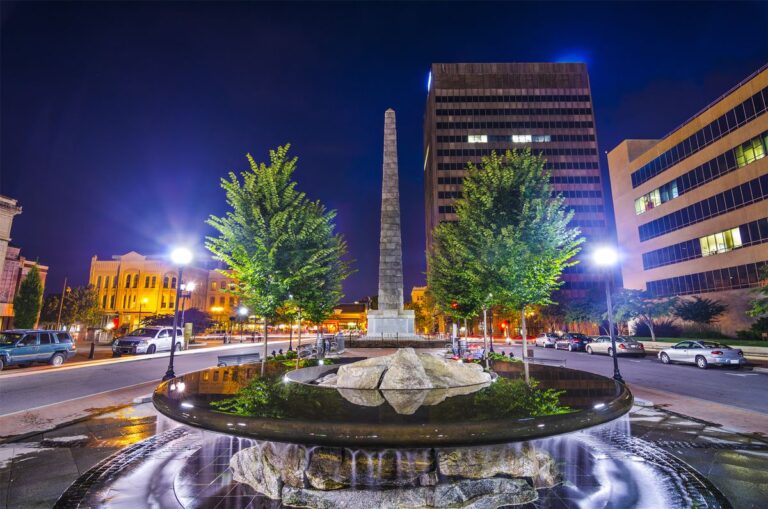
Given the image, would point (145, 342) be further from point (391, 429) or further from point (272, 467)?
point (391, 429)

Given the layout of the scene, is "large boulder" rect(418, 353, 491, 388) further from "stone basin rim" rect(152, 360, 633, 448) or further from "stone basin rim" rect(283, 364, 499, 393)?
"stone basin rim" rect(152, 360, 633, 448)

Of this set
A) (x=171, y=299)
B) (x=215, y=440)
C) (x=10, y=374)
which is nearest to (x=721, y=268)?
(x=215, y=440)

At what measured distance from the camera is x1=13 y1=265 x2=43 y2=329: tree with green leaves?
4284 centimetres

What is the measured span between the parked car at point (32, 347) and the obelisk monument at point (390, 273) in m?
19.8

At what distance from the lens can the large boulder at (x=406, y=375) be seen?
16.8 feet

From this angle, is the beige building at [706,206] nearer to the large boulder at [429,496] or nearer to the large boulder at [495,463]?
the large boulder at [495,463]

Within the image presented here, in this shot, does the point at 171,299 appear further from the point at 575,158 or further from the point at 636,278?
the point at 575,158

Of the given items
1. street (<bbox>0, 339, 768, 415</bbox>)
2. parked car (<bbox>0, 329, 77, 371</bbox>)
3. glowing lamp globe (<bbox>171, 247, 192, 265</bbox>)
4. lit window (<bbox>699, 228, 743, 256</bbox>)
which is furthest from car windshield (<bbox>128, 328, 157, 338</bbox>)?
lit window (<bbox>699, 228, 743, 256</bbox>)

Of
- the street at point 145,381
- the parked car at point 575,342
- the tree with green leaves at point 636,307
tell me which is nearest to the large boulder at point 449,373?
the street at point 145,381

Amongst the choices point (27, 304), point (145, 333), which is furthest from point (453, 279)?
point (27, 304)

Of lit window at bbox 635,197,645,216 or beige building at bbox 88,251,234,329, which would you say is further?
beige building at bbox 88,251,234,329

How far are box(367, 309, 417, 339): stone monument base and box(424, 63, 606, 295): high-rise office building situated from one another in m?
52.3

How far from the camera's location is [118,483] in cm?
509

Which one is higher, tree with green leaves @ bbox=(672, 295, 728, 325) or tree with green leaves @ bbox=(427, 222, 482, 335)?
tree with green leaves @ bbox=(427, 222, 482, 335)
